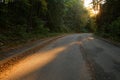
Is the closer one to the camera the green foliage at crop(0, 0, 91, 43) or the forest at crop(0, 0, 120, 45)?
the green foliage at crop(0, 0, 91, 43)

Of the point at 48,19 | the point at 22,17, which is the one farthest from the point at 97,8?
the point at 22,17

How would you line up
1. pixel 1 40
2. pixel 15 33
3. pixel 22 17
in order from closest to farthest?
pixel 1 40
pixel 15 33
pixel 22 17

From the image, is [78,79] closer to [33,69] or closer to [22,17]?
[33,69]

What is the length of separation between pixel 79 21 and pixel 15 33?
199ft

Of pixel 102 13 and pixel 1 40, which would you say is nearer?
pixel 1 40

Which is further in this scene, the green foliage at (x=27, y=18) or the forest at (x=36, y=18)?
the forest at (x=36, y=18)

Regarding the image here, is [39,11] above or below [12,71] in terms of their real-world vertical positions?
above

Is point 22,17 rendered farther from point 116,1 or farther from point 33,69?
point 33,69

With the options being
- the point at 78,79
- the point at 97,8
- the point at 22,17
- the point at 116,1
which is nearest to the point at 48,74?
the point at 78,79

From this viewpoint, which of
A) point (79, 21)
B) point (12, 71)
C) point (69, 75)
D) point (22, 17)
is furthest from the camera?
point (79, 21)

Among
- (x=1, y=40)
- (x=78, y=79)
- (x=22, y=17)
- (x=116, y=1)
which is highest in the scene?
(x=116, y=1)

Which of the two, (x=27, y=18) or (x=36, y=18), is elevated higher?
(x=36, y=18)

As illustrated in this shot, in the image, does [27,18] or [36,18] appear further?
[36,18]

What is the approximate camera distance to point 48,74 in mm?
7691
